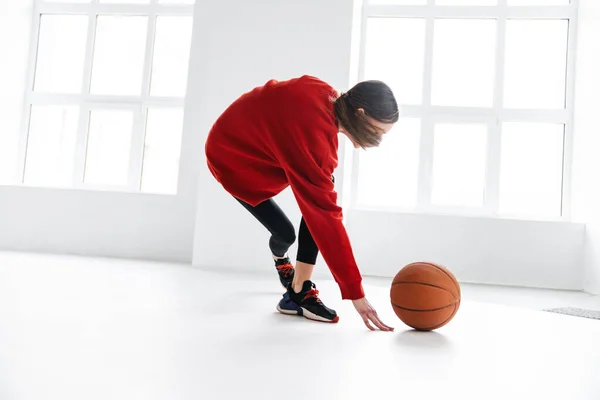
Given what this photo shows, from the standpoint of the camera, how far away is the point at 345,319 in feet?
6.85

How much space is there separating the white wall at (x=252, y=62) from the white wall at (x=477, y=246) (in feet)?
2.91

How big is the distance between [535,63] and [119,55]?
14.2 ft

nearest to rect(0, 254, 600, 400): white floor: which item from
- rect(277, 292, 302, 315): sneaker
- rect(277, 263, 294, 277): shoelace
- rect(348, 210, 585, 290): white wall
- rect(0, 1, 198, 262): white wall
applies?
rect(277, 292, 302, 315): sneaker

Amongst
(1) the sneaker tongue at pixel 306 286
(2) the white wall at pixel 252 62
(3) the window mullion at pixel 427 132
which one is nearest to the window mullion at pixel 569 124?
(3) the window mullion at pixel 427 132

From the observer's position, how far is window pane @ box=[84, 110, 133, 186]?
5.19 m

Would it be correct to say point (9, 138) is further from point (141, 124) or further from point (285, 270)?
point (285, 270)

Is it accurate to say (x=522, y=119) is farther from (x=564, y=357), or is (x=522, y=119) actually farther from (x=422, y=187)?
(x=564, y=357)

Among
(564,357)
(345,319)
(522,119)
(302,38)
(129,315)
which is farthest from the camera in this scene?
(522,119)

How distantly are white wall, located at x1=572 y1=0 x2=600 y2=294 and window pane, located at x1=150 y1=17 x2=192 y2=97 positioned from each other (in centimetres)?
384

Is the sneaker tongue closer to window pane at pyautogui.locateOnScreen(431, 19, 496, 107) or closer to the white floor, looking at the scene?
the white floor

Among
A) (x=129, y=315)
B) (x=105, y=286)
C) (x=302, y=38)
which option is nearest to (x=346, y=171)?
(x=302, y=38)

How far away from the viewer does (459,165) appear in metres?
4.79

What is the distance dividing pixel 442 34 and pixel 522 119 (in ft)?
3.82

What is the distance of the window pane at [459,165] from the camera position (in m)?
4.77
